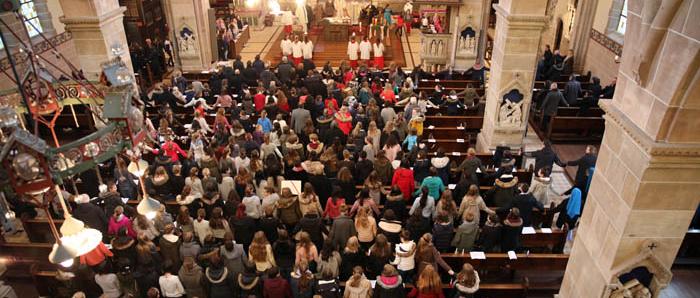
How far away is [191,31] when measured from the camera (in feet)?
56.3

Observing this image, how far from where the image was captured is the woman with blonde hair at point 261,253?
6746 millimetres

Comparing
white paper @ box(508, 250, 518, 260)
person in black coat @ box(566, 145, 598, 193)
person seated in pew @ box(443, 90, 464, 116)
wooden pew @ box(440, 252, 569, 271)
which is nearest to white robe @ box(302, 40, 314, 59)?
person seated in pew @ box(443, 90, 464, 116)

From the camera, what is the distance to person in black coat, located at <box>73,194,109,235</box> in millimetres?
7715

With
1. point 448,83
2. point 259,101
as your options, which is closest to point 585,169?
point 448,83

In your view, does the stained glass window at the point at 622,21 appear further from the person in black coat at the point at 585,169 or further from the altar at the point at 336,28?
the altar at the point at 336,28

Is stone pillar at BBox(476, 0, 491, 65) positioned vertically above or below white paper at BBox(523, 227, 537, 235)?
above

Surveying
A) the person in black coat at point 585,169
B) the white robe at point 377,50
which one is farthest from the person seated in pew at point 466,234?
the white robe at point 377,50

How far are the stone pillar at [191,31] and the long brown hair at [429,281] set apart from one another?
532 inches

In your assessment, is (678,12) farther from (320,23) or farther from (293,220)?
(320,23)

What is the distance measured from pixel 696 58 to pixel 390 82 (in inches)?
357

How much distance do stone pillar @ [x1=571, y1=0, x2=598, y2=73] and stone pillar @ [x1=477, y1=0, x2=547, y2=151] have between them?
6.56 meters

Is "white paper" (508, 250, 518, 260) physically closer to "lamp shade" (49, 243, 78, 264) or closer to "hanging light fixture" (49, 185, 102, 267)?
"hanging light fixture" (49, 185, 102, 267)

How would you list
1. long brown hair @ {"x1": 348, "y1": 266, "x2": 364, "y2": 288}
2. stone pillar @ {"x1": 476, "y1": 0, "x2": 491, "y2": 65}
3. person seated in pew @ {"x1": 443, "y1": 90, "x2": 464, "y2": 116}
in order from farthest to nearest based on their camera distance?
stone pillar @ {"x1": 476, "y1": 0, "x2": 491, "y2": 65}
person seated in pew @ {"x1": 443, "y1": 90, "x2": 464, "y2": 116}
long brown hair @ {"x1": 348, "y1": 266, "x2": 364, "y2": 288}

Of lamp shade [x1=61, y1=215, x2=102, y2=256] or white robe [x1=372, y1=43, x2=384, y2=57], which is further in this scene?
white robe [x1=372, y1=43, x2=384, y2=57]
